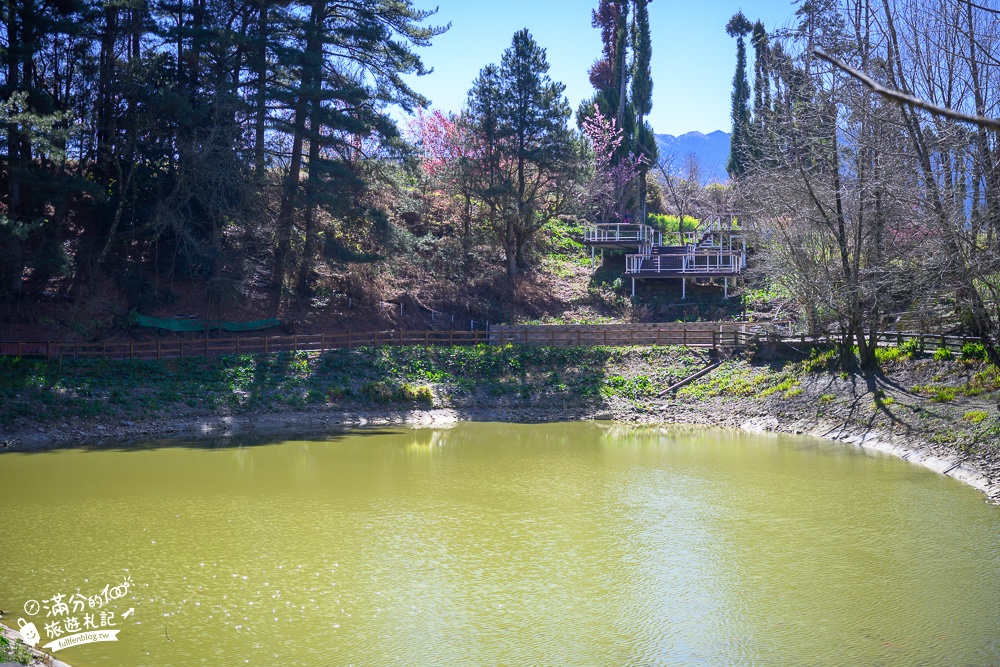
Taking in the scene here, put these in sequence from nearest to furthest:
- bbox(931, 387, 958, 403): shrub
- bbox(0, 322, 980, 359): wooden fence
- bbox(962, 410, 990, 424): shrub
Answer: bbox(962, 410, 990, 424): shrub
bbox(931, 387, 958, 403): shrub
bbox(0, 322, 980, 359): wooden fence

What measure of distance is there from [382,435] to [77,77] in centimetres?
1859

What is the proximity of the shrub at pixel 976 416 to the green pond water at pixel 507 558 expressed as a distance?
2177mm

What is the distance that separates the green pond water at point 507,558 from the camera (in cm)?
1005

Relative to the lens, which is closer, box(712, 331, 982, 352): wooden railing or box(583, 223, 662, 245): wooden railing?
box(712, 331, 982, 352): wooden railing

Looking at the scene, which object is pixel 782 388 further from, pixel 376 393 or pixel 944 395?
pixel 376 393

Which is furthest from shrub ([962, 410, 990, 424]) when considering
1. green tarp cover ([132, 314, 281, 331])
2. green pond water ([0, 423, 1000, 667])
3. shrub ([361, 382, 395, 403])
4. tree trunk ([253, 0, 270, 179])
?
tree trunk ([253, 0, 270, 179])

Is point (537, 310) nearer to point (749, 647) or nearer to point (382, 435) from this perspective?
point (382, 435)

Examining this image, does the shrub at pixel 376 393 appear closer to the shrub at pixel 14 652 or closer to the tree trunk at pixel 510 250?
the tree trunk at pixel 510 250

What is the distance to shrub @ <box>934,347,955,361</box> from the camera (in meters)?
24.2

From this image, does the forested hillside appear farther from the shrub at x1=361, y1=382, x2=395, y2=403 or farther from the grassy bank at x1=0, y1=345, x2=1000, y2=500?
the shrub at x1=361, y1=382, x2=395, y2=403

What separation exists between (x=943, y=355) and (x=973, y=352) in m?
1.12

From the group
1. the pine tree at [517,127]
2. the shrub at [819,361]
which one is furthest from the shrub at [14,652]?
the pine tree at [517,127]

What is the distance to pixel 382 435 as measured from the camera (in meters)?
25.6

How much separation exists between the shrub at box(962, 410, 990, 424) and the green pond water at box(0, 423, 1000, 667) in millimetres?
2177
